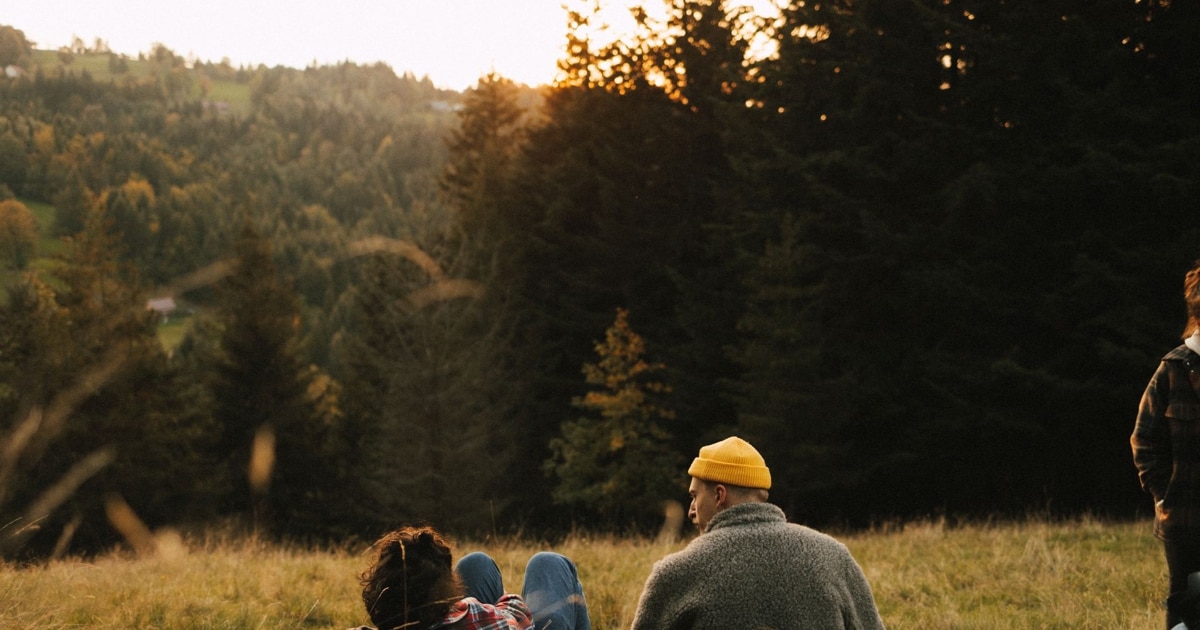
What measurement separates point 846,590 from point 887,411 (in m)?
17.5

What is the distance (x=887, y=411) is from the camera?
63.7ft

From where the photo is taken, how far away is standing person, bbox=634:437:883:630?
8.69 feet

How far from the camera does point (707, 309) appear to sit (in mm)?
25531

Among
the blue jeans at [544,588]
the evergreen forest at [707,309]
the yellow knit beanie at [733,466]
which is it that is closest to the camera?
the yellow knit beanie at [733,466]

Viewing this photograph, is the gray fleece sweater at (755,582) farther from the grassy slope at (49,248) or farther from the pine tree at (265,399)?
the grassy slope at (49,248)

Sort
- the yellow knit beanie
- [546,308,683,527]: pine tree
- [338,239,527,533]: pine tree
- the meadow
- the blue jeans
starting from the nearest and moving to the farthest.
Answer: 1. the yellow knit beanie
2. the blue jeans
3. the meadow
4. [546,308,683,527]: pine tree
5. [338,239,527,533]: pine tree

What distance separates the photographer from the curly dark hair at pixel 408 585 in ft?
9.31

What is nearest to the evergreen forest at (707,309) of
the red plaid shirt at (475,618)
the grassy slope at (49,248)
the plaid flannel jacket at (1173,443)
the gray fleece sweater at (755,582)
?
the red plaid shirt at (475,618)

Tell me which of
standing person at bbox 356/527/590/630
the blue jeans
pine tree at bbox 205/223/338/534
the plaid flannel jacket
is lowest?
pine tree at bbox 205/223/338/534

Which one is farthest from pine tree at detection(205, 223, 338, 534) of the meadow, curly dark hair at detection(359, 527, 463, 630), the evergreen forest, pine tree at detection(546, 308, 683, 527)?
curly dark hair at detection(359, 527, 463, 630)

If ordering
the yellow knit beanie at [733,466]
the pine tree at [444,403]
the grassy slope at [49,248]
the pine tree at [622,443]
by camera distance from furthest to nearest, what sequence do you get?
the grassy slope at [49,248], the pine tree at [444,403], the pine tree at [622,443], the yellow knit beanie at [733,466]

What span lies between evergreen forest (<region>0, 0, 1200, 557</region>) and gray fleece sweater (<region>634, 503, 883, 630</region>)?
118 inches

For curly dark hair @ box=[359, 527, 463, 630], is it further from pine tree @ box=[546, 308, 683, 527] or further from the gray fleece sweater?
pine tree @ box=[546, 308, 683, 527]

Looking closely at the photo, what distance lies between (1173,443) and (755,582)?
2.29 meters
